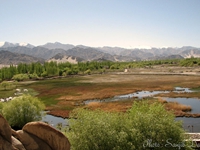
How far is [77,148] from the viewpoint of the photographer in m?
20.2

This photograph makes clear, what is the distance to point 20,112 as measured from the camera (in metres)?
39.7

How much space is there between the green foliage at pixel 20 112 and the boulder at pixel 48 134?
1201 inches

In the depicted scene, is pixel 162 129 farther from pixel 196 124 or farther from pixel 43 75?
pixel 43 75

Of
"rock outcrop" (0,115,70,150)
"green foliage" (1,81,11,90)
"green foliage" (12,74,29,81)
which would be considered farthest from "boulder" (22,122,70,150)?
"green foliage" (12,74,29,81)

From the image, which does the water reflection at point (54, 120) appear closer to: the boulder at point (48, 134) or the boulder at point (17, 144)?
the boulder at point (48, 134)

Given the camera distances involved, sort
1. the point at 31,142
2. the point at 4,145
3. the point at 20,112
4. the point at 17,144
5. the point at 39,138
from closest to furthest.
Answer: the point at 4,145 < the point at 17,144 < the point at 31,142 < the point at 39,138 < the point at 20,112

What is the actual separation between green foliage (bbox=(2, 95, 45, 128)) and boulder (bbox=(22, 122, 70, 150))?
30500 mm

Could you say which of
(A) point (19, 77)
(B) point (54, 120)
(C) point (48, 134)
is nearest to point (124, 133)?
(C) point (48, 134)

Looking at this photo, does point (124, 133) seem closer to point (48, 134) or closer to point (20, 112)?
point (48, 134)

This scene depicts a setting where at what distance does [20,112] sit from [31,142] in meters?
30.9

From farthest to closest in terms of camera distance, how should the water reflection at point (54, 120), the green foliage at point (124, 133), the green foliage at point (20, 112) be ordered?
the water reflection at point (54, 120), the green foliage at point (20, 112), the green foliage at point (124, 133)

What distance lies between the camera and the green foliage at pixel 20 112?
39.5 m

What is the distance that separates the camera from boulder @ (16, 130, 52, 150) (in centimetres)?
1099

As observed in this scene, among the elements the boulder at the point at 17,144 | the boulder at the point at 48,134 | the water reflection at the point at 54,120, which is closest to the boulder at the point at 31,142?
the boulder at the point at 48,134
